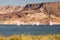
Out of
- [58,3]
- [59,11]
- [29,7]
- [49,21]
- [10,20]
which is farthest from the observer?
[29,7]

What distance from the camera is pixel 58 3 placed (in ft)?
606

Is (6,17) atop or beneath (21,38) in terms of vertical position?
beneath

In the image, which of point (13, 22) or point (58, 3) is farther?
point (58, 3)

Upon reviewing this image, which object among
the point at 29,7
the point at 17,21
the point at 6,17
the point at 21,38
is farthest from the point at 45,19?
the point at 21,38

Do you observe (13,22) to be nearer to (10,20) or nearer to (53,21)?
(10,20)

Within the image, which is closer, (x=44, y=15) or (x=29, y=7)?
(x=44, y=15)

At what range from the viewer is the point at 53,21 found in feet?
486

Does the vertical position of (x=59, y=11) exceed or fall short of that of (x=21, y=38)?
it falls short

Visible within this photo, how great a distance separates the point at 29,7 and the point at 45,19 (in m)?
48.2

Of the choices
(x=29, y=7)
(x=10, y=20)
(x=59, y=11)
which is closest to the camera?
(x=10, y=20)

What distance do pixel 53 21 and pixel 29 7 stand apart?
172ft

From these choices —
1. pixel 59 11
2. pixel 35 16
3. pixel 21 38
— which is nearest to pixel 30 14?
pixel 35 16

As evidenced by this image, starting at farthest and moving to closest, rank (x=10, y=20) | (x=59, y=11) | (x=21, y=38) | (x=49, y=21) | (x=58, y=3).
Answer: (x=58, y=3)
(x=59, y=11)
(x=10, y=20)
(x=49, y=21)
(x=21, y=38)

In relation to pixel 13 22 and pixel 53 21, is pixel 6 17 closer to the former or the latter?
pixel 13 22
